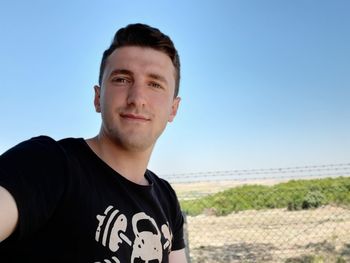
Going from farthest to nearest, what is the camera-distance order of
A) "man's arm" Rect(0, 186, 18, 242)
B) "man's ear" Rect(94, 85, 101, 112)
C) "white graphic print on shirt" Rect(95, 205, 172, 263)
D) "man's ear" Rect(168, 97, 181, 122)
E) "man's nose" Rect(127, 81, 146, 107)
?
"man's ear" Rect(168, 97, 181, 122) < "man's ear" Rect(94, 85, 101, 112) < "man's nose" Rect(127, 81, 146, 107) < "white graphic print on shirt" Rect(95, 205, 172, 263) < "man's arm" Rect(0, 186, 18, 242)

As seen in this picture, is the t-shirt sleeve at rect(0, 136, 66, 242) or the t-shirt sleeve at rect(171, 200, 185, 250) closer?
the t-shirt sleeve at rect(0, 136, 66, 242)

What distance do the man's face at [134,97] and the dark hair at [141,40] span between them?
0.02m

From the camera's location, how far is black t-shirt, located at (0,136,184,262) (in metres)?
0.87

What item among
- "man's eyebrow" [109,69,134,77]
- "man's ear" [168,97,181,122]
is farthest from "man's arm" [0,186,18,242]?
"man's ear" [168,97,181,122]

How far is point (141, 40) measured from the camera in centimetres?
132

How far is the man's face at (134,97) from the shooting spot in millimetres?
1233

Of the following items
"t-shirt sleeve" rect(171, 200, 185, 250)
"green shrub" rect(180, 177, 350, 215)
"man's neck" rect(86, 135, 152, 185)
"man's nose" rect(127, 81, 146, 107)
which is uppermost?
"man's nose" rect(127, 81, 146, 107)

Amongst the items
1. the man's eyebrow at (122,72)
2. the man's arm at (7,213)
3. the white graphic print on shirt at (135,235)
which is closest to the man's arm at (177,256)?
the white graphic print on shirt at (135,235)

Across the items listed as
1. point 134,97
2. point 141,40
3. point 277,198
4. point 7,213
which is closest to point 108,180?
point 134,97

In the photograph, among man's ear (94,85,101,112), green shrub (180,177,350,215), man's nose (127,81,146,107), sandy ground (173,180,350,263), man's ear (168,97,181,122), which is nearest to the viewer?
man's nose (127,81,146,107)

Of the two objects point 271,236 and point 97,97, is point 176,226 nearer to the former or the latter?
point 97,97

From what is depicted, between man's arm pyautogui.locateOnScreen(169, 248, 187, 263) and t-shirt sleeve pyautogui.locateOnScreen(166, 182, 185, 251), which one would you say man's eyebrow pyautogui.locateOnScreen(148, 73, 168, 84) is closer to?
t-shirt sleeve pyautogui.locateOnScreen(166, 182, 185, 251)

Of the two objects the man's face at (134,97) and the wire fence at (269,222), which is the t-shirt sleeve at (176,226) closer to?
the man's face at (134,97)

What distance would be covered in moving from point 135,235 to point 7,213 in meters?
0.40
